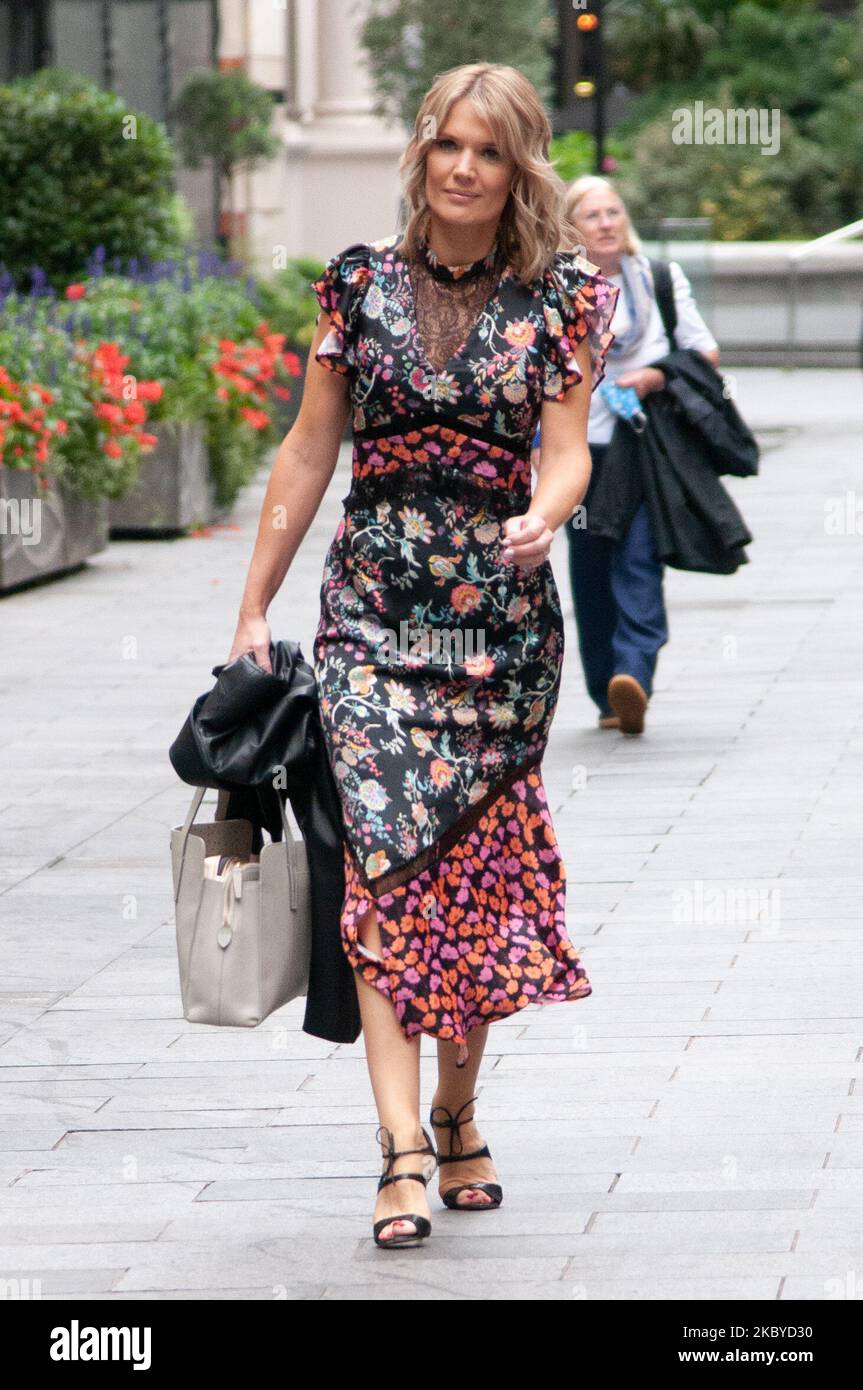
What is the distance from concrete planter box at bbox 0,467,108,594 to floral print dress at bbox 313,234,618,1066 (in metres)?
8.11

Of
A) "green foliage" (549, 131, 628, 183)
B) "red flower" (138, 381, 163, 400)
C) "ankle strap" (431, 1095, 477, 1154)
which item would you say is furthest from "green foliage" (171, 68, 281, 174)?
"ankle strap" (431, 1095, 477, 1154)

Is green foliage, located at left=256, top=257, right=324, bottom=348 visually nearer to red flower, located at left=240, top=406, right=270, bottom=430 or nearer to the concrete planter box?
red flower, located at left=240, top=406, right=270, bottom=430

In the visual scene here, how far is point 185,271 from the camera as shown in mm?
16547

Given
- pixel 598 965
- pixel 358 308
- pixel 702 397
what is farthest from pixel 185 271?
pixel 358 308

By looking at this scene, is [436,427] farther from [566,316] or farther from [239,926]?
[239,926]

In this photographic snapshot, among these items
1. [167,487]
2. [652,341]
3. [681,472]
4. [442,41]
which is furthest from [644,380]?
[442,41]

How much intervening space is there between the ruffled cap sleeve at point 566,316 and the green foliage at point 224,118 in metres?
17.5

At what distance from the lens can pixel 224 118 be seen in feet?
69.1

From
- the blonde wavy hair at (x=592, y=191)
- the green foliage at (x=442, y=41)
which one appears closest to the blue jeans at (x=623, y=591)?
the blonde wavy hair at (x=592, y=191)

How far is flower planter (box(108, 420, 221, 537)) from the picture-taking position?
14.2 metres

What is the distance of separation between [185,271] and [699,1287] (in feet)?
44.3

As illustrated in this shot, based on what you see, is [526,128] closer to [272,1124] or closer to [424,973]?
[424,973]

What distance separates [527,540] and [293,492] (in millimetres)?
467

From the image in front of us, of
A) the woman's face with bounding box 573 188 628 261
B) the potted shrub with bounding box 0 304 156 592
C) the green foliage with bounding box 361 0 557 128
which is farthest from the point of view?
the green foliage with bounding box 361 0 557 128
